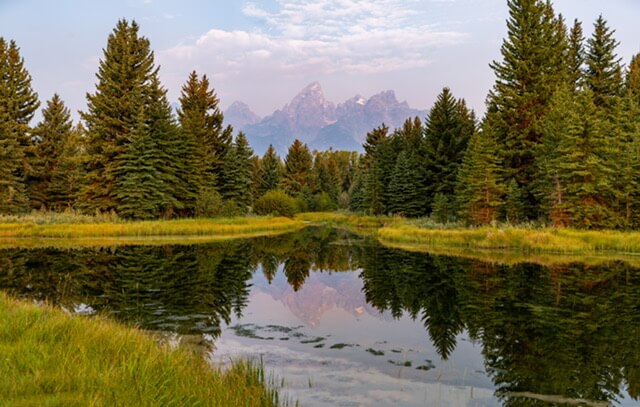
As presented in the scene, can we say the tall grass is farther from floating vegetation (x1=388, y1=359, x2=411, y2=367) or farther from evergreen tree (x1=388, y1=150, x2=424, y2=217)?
floating vegetation (x1=388, y1=359, x2=411, y2=367)

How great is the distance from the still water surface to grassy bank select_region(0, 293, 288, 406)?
1664 mm

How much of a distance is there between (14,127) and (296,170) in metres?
52.7

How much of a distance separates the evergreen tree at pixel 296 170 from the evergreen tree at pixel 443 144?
3981 cm

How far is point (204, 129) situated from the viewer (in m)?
56.7

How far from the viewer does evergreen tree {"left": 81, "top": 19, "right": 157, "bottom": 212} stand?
43.8 m

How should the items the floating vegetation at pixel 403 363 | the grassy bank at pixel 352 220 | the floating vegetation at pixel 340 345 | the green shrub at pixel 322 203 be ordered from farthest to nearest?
the green shrub at pixel 322 203
the grassy bank at pixel 352 220
the floating vegetation at pixel 340 345
the floating vegetation at pixel 403 363

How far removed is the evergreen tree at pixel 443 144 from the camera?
175ft

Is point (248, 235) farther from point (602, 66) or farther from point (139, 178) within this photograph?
point (602, 66)

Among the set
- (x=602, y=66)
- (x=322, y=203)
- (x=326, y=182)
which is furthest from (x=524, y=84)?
(x=326, y=182)

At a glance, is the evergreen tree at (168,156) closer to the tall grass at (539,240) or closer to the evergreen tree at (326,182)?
the tall grass at (539,240)

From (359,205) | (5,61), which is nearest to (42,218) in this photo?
(5,61)

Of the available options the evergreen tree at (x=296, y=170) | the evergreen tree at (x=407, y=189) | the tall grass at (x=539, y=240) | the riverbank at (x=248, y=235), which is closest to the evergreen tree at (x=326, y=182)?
the evergreen tree at (x=296, y=170)

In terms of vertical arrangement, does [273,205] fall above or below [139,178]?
below

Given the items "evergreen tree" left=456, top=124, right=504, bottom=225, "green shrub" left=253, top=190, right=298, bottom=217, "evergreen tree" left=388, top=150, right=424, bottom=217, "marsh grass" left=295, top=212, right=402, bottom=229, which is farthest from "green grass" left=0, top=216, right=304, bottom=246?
"evergreen tree" left=456, top=124, right=504, bottom=225
